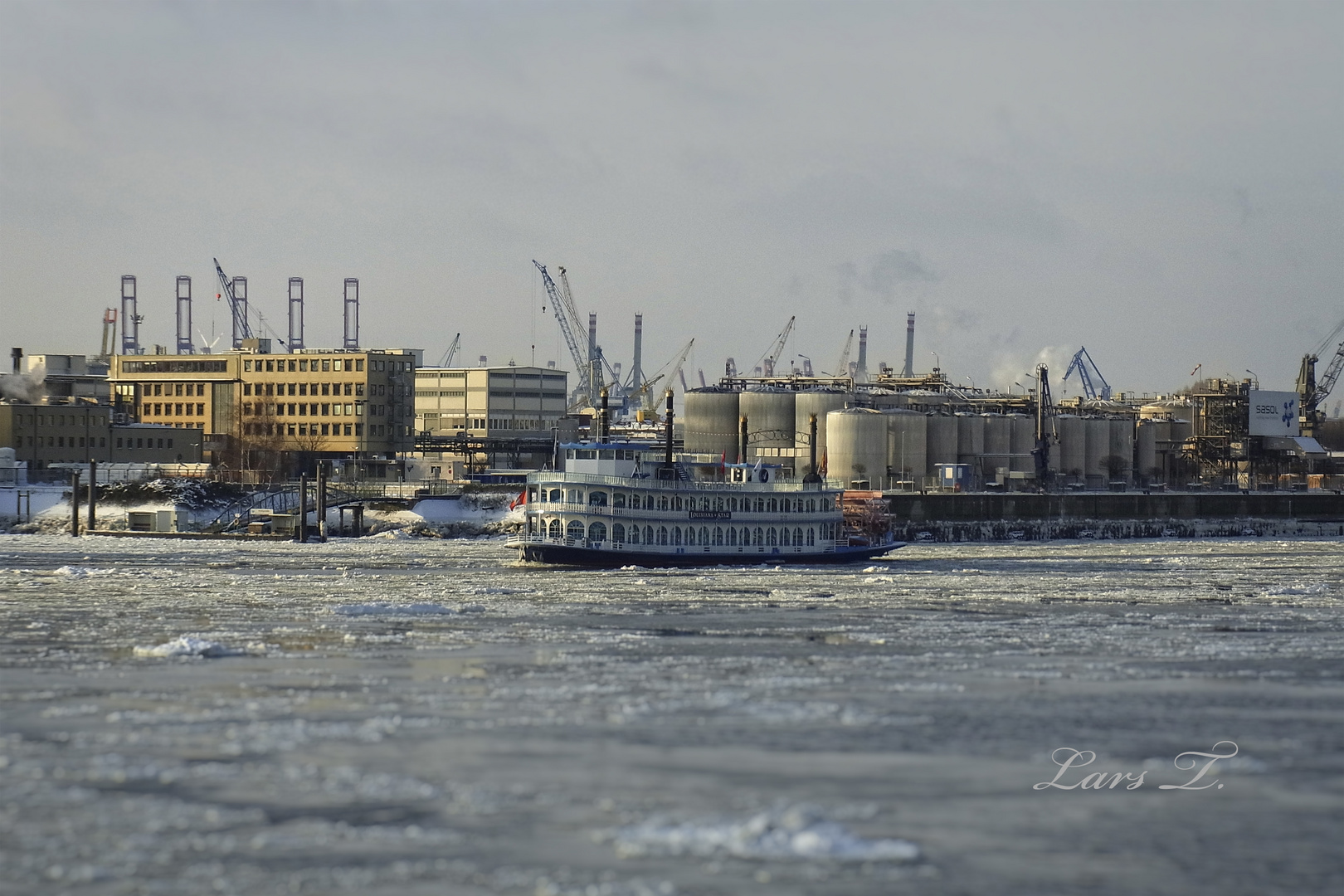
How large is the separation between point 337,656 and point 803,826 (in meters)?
20.9

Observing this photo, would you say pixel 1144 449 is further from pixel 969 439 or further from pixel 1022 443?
pixel 969 439

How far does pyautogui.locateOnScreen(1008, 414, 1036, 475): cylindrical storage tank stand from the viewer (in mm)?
156250

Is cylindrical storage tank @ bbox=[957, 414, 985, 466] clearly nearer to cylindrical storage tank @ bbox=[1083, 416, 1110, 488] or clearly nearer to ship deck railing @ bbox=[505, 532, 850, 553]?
cylindrical storage tank @ bbox=[1083, 416, 1110, 488]

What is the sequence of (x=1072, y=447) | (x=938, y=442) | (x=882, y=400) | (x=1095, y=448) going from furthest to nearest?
1. (x=1095, y=448)
2. (x=1072, y=447)
3. (x=882, y=400)
4. (x=938, y=442)

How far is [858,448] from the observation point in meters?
140

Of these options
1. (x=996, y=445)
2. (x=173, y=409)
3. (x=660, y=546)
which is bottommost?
(x=660, y=546)

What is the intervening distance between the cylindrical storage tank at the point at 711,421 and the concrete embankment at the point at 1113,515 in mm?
31788

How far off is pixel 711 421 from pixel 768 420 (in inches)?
254

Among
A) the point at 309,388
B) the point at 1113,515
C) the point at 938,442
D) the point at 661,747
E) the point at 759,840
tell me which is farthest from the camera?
the point at 309,388

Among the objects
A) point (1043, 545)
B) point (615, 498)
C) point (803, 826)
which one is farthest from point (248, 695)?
point (1043, 545)

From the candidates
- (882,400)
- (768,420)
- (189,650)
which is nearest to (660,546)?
(189,650)

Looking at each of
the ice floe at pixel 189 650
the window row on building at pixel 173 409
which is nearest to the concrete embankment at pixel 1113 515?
the ice floe at pixel 189 650

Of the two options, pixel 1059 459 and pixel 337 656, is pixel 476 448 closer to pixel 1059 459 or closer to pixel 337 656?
pixel 1059 459

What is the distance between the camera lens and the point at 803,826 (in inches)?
952
